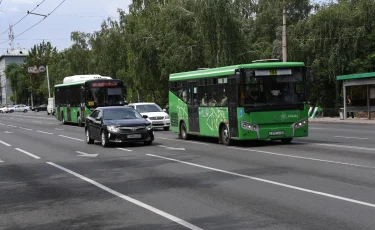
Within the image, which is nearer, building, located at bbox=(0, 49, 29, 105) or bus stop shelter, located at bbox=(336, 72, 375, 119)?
bus stop shelter, located at bbox=(336, 72, 375, 119)

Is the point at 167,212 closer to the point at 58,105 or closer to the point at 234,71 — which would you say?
the point at 234,71

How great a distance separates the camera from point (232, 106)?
2075 centimetres

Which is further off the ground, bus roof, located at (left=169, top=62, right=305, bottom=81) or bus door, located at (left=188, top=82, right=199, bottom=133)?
bus roof, located at (left=169, top=62, right=305, bottom=81)

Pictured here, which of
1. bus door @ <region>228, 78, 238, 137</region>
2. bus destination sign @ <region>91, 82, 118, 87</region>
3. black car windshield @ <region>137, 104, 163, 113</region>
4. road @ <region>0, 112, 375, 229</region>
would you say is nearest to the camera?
road @ <region>0, 112, 375, 229</region>

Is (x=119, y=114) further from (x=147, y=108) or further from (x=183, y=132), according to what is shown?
(x=147, y=108)

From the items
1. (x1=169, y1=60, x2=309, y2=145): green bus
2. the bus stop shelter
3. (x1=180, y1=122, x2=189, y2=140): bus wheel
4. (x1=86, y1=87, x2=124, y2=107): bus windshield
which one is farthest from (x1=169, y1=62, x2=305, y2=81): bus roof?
the bus stop shelter

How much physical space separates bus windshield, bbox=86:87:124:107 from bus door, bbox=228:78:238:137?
64.4 feet

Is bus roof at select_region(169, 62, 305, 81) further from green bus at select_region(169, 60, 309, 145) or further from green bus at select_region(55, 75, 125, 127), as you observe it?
green bus at select_region(55, 75, 125, 127)

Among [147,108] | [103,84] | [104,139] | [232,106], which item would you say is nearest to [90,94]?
[103,84]

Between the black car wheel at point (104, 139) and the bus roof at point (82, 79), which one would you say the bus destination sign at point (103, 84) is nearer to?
the bus roof at point (82, 79)

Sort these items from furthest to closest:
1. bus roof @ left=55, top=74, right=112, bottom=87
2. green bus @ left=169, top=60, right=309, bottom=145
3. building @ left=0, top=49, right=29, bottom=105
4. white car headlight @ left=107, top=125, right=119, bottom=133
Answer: building @ left=0, top=49, right=29, bottom=105 < bus roof @ left=55, top=74, right=112, bottom=87 < white car headlight @ left=107, top=125, right=119, bottom=133 < green bus @ left=169, top=60, right=309, bottom=145

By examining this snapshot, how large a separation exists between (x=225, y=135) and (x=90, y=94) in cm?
1997

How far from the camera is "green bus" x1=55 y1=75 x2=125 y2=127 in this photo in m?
39.9

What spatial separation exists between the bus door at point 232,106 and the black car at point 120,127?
348 cm
